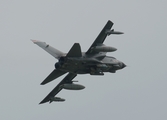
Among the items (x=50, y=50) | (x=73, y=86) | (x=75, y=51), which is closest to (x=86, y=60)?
(x=75, y=51)

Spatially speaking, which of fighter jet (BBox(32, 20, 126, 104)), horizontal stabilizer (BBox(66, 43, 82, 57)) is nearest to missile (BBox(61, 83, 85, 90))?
fighter jet (BBox(32, 20, 126, 104))

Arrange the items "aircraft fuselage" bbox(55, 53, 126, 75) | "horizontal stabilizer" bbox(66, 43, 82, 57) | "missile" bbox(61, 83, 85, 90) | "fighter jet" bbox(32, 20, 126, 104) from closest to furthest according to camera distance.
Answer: "horizontal stabilizer" bbox(66, 43, 82, 57), "fighter jet" bbox(32, 20, 126, 104), "aircraft fuselage" bbox(55, 53, 126, 75), "missile" bbox(61, 83, 85, 90)

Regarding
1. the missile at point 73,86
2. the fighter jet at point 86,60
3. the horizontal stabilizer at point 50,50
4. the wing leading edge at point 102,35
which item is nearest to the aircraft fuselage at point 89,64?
the fighter jet at point 86,60

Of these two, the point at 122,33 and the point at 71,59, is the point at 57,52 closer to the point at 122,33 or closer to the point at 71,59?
the point at 71,59

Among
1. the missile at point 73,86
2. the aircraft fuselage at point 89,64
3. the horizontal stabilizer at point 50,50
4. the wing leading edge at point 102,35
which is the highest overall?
the wing leading edge at point 102,35

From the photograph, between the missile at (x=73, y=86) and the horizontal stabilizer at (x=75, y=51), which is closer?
the horizontal stabilizer at (x=75, y=51)

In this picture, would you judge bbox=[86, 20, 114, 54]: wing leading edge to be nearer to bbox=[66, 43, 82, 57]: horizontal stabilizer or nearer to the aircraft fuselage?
the aircraft fuselage

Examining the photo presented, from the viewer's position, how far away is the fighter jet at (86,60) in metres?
76.3

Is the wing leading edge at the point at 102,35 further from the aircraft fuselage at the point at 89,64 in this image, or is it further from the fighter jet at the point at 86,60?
the aircraft fuselage at the point at 89,64

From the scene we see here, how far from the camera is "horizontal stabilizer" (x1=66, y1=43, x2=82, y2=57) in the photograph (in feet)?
242

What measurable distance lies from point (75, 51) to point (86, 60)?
3673mm

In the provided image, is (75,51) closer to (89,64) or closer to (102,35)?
(89,64)

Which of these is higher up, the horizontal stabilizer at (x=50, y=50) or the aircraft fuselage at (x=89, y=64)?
the horizontal stabilizer at (x=50, y=50)

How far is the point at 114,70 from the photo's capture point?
81750 millimetres
